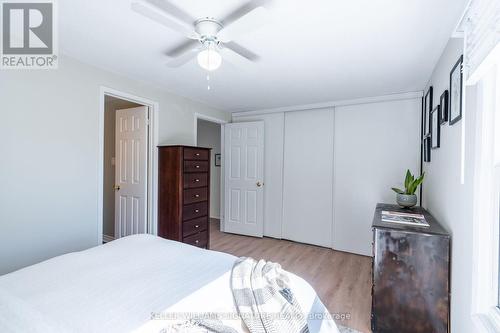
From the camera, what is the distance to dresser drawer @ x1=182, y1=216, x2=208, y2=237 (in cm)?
286

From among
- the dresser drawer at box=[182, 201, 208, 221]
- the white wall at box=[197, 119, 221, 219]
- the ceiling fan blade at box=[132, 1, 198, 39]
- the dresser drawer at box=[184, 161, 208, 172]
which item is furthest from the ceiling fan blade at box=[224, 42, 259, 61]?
the white wall at box=[197, 119, 221, 219]

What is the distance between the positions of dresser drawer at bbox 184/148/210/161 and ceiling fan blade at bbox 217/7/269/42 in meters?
1.63

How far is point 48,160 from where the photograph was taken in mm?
1993

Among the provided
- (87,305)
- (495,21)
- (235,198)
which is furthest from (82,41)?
(235,198)

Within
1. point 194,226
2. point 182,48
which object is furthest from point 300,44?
point 194,226

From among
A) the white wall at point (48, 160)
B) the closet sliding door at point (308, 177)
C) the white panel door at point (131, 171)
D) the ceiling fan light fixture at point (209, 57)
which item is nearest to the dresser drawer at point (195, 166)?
the white panel door at point (131, 171)

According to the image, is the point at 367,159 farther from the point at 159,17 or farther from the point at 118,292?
the point at 118,292

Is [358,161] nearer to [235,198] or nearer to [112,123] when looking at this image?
[235,198]

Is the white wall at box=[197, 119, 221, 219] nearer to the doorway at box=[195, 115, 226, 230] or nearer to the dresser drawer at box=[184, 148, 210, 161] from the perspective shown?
the doorway at box=[195, 115, 226, 230]

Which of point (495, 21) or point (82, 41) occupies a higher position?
point (82, 41)

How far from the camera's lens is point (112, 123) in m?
3.67

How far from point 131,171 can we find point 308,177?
2.53m

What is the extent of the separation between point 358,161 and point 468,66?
7.39 ft

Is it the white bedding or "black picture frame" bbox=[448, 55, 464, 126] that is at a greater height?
"black picture frame" bbox=[448, 55, 464, 126]
